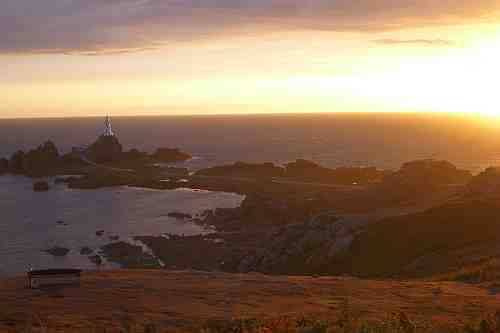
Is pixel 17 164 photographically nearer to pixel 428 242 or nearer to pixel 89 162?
pixel 89 162

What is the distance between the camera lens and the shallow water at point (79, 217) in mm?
41281

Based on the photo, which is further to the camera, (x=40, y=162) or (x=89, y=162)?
(x=89, y=162)

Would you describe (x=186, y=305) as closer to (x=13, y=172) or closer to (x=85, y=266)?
(x=85, y=266)

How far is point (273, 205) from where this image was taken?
56.3 meters

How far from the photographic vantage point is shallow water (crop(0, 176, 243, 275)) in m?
41.3

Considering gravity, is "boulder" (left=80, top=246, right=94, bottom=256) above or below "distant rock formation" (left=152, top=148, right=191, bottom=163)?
below

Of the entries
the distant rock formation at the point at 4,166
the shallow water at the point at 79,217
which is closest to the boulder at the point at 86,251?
the shallow water at the point at 79,217

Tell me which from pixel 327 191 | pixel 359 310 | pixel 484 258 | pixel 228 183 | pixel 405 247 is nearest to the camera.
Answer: pixel 359 310

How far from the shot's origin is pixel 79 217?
56.4 meters

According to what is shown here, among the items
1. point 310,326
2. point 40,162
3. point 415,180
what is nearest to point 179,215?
point 415,180

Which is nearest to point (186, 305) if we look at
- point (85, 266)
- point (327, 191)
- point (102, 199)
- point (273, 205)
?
point (85, 266)

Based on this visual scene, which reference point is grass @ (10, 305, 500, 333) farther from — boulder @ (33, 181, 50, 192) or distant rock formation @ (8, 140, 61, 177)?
distant rock formation @ (8, 140, 61, 177)

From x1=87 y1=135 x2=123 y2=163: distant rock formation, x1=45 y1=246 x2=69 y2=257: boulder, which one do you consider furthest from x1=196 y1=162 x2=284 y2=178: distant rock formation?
x1=45 y1=246 x2=69 y2=257: boulder

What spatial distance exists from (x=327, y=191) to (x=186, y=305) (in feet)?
163
